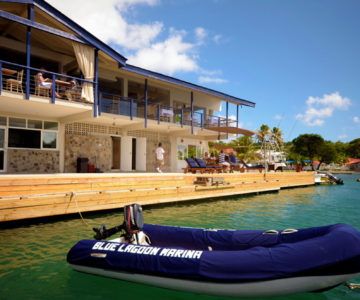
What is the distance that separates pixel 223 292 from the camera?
3537 mm

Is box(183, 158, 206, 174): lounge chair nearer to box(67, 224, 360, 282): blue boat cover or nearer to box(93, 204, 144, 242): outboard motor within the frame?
box(93, 204, 144, 242): outboard motor

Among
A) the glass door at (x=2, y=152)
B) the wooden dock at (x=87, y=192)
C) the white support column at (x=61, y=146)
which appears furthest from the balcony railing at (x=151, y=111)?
the wooden dock at (x=87, y=192)

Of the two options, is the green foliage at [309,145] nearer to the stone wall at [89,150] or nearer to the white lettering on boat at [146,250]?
the stone wall at [89,150]

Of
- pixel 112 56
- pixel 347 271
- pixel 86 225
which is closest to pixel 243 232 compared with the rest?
pixel 347 271

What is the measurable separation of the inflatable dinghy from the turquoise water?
308mm

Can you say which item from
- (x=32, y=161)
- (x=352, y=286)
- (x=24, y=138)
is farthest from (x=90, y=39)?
(x=352, y=286)

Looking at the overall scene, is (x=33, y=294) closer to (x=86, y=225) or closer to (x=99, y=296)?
(x=99, y=296)

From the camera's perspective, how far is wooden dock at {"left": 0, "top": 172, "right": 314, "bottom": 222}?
7.12 metres

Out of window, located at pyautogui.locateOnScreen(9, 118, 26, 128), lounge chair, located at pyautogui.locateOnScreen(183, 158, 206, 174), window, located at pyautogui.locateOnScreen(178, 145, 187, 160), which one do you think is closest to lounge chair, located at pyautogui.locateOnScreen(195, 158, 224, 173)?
lounge chair, located at pyautogui.locateOnScreen(183, 158, 206, 174)

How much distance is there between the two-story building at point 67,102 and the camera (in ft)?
33.5

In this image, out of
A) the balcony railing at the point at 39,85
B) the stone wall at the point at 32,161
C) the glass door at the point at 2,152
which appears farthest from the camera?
the stone wall at the point at 32,161

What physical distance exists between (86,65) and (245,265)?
10.3m

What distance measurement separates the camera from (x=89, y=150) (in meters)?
14.4

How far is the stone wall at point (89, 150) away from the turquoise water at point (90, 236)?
528 cm
